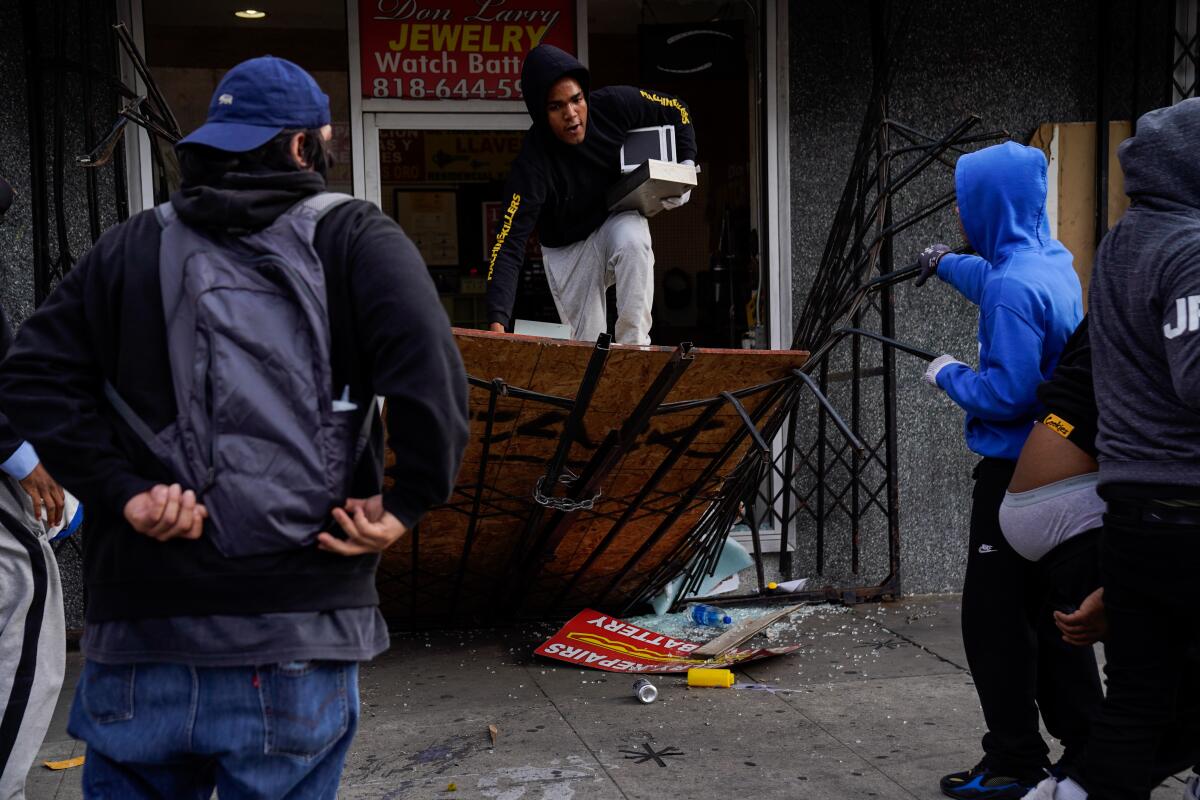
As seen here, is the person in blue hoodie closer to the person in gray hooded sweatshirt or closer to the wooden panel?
the person in gray hooded sweatshirt

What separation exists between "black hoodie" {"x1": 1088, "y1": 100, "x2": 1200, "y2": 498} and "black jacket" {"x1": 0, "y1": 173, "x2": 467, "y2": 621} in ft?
5.16

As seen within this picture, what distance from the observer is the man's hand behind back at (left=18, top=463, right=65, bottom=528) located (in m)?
3.34

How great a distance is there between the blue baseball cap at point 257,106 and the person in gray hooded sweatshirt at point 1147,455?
182 centimetres

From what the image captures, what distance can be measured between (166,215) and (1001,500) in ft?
7.94

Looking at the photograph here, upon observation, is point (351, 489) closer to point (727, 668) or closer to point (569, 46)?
point (727, 668)

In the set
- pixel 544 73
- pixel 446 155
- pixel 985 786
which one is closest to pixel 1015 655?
pixel 985 786

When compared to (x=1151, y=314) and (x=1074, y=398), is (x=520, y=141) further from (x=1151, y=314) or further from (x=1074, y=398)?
(x=1151, y=314)

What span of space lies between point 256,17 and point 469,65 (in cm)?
106

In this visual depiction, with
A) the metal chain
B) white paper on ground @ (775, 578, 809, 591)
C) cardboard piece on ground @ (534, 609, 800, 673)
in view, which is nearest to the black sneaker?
cardboard piece on ground @ (534, 609, 800, 673)

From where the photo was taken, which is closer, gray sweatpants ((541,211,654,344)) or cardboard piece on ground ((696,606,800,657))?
cardboard piece on ground ((696,606,800,657))

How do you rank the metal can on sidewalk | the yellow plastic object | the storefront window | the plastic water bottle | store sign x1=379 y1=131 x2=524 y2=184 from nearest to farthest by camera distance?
the metal can on sidewalk < the yellow plastic object < the plastic water bottle < the storefront window < store sign x1=379 y1=131 x2=524 y2=184

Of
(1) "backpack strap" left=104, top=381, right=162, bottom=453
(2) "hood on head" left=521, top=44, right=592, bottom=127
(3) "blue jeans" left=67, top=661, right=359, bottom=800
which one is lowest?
(3) "blue jeans" left=67, top=661, right=359, bottom=800

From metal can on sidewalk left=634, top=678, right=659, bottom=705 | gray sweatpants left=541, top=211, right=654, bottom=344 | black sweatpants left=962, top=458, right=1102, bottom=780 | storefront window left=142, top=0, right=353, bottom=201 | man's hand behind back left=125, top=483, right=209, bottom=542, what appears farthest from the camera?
storefront window left=142, top=0, right=353, bottom=201

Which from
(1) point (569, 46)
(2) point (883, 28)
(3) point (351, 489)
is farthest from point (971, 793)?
(1) point (569, 46)
